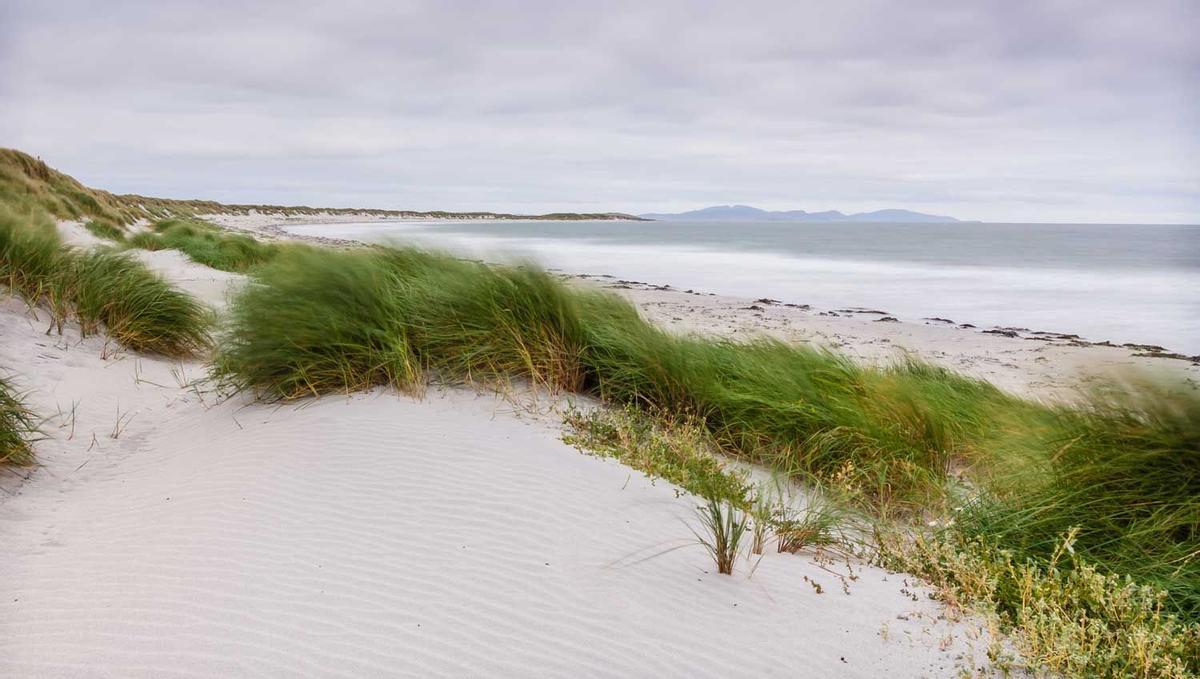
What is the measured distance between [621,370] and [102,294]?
5.32 metres

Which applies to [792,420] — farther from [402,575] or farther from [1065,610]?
[402,575]

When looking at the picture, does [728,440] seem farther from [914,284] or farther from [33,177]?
[33,177]

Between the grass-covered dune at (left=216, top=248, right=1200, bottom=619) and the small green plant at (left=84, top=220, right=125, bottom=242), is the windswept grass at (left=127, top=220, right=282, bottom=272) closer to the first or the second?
the small green plant at (left=84, top=220, right=125, bottom=242)

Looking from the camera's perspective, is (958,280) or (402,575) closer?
(402,575)

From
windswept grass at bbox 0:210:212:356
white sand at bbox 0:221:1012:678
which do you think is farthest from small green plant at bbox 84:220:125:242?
white sand at bbox 0:221:1012:678

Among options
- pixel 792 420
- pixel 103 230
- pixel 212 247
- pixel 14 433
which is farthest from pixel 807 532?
pixel 103 230

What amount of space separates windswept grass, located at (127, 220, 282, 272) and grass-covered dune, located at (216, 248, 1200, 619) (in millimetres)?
10025

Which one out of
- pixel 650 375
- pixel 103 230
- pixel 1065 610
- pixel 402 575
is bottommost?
pixel 402 575

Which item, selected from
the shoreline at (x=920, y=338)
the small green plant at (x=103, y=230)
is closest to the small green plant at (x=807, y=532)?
the shoreline at (x=920, y=338)

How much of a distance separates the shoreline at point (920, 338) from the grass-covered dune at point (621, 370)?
0.86 meters

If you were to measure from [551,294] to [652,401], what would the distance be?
43.5 inches

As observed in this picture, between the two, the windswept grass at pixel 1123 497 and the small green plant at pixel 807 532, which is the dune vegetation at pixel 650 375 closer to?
the windswept grass at pixel 1123 497

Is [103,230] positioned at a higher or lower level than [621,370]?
higher

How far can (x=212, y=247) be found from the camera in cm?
1783
